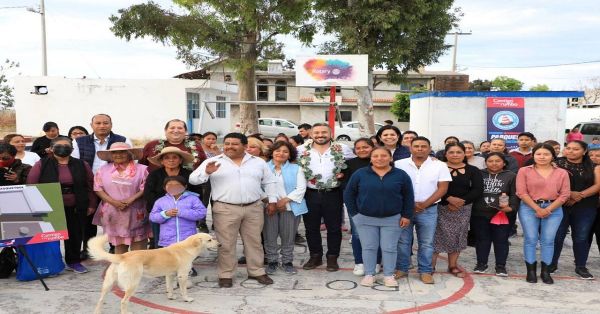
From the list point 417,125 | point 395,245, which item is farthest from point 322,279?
point 417,125

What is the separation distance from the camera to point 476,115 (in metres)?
16.7

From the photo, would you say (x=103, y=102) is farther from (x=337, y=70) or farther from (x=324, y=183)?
(x=324, y=183)

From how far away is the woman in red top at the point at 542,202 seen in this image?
4.95 meters

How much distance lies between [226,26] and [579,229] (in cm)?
1523

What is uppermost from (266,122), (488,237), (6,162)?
(266,122)

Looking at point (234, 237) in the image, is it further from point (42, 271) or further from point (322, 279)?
point (42, 271)

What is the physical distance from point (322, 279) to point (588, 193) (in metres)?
3.00

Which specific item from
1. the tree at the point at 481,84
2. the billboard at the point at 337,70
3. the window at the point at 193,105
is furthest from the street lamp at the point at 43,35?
the tree at the point at 481,84

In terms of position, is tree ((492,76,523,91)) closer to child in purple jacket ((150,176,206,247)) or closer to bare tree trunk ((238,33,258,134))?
bare tree trunk ((238,33,258,134))

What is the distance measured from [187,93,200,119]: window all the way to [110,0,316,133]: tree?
4572mm

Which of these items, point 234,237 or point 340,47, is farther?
point 340,47

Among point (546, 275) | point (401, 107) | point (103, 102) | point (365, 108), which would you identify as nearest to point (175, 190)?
point (546, 275)

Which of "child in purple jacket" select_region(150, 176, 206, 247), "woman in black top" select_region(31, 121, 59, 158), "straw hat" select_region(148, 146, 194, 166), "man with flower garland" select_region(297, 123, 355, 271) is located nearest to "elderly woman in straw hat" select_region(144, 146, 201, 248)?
"straw hat" select_region(148, 146, 194, 166)

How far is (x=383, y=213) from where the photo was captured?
4723 mm
